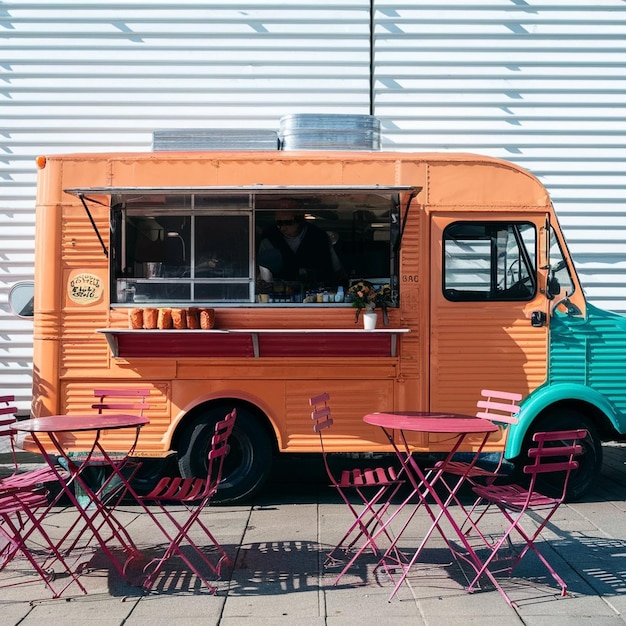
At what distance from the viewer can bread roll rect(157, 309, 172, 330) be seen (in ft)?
20.2

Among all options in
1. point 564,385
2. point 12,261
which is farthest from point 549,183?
point 12,261

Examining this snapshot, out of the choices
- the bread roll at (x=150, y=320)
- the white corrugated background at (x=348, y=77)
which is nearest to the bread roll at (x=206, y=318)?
the bread roll at (x=150, y=320)

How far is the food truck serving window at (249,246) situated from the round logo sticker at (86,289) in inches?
5.5

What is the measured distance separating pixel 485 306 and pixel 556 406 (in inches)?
→ 41.5

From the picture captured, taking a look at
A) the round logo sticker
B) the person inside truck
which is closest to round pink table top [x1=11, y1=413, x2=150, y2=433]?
the round logo sticker

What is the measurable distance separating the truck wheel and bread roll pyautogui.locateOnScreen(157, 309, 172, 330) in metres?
0.82

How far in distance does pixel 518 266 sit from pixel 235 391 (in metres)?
2.68

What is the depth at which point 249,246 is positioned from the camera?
640 cm

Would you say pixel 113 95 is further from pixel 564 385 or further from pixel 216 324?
pixel 564 385

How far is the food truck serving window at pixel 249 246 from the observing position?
20.9ft

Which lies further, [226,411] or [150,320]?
[226,411]

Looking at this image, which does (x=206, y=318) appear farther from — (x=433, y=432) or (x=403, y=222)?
(x=433, y=432)

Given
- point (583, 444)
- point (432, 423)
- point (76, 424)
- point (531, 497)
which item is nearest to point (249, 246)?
point (76, 424)

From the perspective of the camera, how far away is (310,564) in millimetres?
4910
